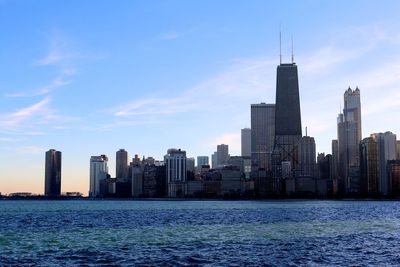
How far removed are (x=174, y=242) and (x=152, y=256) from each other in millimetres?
13544

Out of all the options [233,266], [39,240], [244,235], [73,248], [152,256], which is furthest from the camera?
[244,235]

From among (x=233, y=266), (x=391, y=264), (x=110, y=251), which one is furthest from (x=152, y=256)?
(x=391, y=264)

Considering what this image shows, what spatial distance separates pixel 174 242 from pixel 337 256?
68.0 ft

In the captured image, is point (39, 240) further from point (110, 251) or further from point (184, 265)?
point (184, 265)

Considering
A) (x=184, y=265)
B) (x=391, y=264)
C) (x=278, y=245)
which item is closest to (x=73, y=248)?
(x=184, y=265)

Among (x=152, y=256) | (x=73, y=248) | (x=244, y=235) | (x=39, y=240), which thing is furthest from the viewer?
(x=244, y=235)

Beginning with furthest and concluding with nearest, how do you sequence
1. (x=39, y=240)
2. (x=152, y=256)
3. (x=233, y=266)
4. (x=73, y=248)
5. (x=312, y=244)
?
(x=39, y=240) → (x=312, y=244) → (x=73, y=248) → (x=152, y=256) → (x=233, y=266)

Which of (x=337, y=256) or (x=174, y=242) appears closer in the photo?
(x=337, y=256)

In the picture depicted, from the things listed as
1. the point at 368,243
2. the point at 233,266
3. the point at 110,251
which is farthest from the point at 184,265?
the point at 368,243

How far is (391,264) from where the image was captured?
51406 mm

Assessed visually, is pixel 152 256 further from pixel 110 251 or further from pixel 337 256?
pixel 337 256

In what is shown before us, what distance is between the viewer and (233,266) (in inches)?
1943

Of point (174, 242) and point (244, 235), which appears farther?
point (244, 235)

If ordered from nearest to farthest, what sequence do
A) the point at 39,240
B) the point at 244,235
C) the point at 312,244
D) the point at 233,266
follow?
1. the point at 233,266
2. the point at 312,244
3. the point at 39,240
4. the point at 244,235
